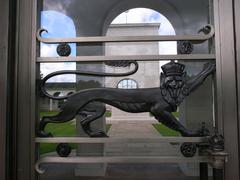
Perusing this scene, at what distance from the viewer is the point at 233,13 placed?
1099 mm

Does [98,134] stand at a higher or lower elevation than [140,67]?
lower

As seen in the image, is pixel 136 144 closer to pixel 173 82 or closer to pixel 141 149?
pixel 141 149

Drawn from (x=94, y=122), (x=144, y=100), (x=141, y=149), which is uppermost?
(x=144, y=100)

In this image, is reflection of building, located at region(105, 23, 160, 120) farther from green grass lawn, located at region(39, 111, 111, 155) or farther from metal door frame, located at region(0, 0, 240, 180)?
metal door frame, located at region(0, 0, 240, 180)

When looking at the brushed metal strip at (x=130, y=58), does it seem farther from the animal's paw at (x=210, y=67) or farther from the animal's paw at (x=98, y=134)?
the animal's paw at (x=98, y=134)

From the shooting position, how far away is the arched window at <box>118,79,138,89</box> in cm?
112

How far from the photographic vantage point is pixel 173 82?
110cm

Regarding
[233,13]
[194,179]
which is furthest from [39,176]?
[233,13]

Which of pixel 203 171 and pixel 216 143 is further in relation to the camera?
pixel 203 171

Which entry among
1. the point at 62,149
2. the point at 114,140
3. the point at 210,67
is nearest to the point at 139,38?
the point at 210,67

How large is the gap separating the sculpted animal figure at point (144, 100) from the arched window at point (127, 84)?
0.7 inches

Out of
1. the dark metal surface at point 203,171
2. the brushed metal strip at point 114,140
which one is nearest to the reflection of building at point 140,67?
the brushed metal strip at point 114,140

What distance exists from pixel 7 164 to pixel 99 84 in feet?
1.77

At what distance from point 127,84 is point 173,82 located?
8.4 inches
